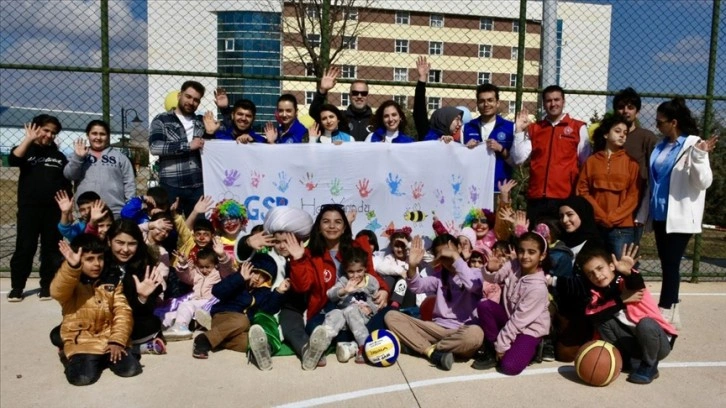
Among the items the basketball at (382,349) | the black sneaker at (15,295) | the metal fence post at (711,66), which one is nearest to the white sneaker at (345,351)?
the basketball at (382,349)

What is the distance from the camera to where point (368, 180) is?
6.24 metres

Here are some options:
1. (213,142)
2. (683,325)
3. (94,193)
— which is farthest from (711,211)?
(94,193)

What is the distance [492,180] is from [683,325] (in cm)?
222

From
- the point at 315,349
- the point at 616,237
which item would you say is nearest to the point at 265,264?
the point at 315,349

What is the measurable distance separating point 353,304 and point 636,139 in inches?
120

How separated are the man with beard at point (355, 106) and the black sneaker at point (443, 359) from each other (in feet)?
9.10

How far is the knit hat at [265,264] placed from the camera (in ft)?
15.6

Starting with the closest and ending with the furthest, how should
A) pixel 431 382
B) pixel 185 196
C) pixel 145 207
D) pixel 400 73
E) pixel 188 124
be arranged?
pixel 431 382 < pixel 145 207 < pixel 188 124 < pixel 185 196 < pixel 400 73

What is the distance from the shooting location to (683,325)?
219 inches

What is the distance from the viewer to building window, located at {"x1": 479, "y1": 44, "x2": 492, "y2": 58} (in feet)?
164

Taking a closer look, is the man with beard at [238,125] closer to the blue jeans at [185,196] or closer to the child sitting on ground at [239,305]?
the blue jeans at [185,196]

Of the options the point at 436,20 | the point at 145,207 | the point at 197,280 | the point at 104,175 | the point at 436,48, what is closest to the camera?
the point at 197,280

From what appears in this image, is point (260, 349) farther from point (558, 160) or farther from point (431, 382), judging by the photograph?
point (558, 160)

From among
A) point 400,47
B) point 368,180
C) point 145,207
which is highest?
point 400,47
